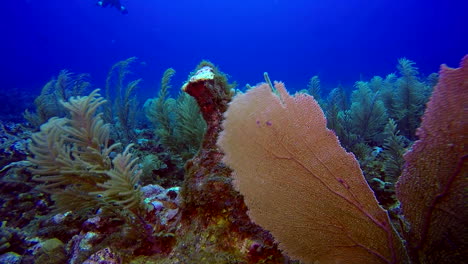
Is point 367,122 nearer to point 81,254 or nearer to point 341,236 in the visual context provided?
point 341,236

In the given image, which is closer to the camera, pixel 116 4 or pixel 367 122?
pixel 367 122

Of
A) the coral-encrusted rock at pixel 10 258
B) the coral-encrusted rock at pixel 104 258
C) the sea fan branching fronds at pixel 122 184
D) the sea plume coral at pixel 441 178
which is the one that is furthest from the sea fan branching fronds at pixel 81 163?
the sea plume coral at pixel 441 178

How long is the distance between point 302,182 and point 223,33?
542 ft

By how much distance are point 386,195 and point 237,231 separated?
234 centimetres

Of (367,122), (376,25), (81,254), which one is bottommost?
(81,254)

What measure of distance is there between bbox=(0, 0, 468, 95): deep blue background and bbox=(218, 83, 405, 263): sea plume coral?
88753 mm

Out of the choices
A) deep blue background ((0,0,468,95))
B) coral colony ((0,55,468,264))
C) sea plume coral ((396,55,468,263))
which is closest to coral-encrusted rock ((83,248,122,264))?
coral colony ((0,55,468,264))

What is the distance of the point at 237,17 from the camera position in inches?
5802

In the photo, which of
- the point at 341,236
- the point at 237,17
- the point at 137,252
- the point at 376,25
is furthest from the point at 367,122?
the point at 237,17

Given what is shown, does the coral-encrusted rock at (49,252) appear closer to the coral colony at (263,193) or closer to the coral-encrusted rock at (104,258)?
the coral colony at (263,193)

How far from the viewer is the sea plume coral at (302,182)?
67.5 inches

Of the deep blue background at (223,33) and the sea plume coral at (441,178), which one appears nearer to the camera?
the sea plume coral at (441,178)

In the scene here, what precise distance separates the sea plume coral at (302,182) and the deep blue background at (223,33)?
88753mm

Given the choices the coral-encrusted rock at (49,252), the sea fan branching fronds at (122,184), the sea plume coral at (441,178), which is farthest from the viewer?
the coral-encrusted rock at (49,252)
